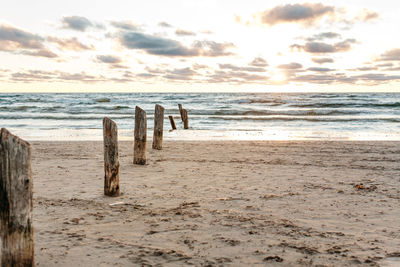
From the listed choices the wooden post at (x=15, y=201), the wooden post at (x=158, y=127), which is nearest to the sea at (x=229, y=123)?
the wooden post at (x=158, y=127)

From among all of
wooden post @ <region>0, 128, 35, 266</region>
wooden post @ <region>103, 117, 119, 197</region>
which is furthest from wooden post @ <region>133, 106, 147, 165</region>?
wooden post @ <region>0, 128, 35, 266</region>

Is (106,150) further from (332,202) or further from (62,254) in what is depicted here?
(332,202)

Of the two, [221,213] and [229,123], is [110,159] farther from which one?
[229,123]

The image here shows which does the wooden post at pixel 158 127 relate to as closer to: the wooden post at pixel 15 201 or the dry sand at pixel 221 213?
the dry sand at pixel 221 213

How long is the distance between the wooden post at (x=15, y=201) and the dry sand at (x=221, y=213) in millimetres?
525

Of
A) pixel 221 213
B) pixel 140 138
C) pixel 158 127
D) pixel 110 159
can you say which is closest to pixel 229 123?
pixel 158 127

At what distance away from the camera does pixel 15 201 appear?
10.6 ft

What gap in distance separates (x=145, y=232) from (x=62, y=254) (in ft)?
3.57

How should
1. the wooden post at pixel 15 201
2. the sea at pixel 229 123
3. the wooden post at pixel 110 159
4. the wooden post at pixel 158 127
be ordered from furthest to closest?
the sea at pixel 229 123 → the wooden post at pixel 158 127 → the wooden post at pixel 110 159 → the wooden post at pixel 15 201

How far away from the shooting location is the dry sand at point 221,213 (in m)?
4.05

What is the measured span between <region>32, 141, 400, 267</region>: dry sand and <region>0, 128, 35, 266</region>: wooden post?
52 cm

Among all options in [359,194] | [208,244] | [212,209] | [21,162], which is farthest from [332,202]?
[21,162]

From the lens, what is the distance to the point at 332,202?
6051 millimetres

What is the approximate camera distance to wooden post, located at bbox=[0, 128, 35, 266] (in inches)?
122
